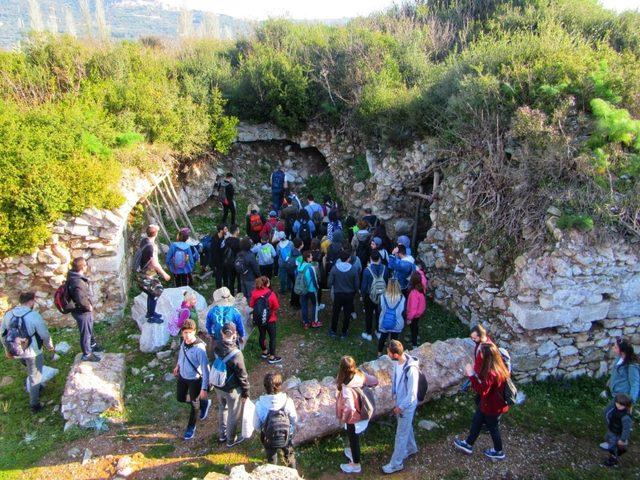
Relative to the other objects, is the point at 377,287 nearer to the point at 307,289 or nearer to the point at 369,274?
the point at 369,274

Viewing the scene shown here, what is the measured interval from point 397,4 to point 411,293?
1440 cm

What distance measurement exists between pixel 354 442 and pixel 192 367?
2.19 metres

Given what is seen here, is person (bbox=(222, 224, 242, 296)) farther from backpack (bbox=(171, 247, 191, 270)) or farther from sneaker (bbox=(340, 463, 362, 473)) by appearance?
sneaker (bbox=(340, 463, 362, 473))

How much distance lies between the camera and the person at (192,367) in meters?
5.81

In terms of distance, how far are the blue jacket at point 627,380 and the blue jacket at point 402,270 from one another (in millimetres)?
3395

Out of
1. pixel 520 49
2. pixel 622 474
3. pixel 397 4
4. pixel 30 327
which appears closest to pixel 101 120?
pixel 30 327

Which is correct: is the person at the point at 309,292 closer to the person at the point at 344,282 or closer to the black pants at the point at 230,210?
the person at the point at 344,282

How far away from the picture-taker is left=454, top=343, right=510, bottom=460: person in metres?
5.45

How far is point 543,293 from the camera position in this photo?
741 centimetres

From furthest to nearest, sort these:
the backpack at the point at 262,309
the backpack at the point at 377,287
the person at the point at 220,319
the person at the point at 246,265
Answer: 1. the person at the point at 246,265
2. the backpack at the point at 377,287
3. the backpack at the point at 262,309
4. the person at the point at 220,319

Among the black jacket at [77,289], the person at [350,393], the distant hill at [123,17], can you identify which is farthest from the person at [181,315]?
the distant hill at [123,17]

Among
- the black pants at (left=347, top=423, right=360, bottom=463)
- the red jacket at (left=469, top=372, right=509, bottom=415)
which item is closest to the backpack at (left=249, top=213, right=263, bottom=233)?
the black pants at (left=347, top=423, right=360, bottom=463)

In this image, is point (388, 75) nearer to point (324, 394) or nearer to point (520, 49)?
point (520, 49)

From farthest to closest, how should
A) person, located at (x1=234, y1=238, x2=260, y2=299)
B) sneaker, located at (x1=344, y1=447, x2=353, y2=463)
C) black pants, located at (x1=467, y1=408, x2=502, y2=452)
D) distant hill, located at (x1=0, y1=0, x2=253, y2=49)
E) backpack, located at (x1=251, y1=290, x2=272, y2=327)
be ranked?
1. distant hill, located at (x1=0, y1=0, x2=253, y2=49)
2. person, located at (x1=234, y1=238, x2=260, y2=299)
3. backpack, located at (x1=251, y1=290, x2=272, y2=327)
4. sneaker, located at (x1=344, y1=447, x2=353, y2=463)
5. black pants, located at (x1=467, y1=408, x2=502, y2=452)
